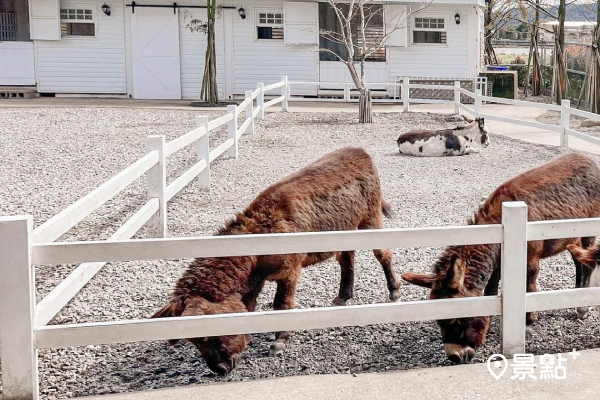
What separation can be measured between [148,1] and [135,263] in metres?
18.2

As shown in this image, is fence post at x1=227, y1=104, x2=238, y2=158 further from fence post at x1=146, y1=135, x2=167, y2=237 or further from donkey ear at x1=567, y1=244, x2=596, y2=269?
donkey ear at x1=567, y1=244, x2=596, y2=269

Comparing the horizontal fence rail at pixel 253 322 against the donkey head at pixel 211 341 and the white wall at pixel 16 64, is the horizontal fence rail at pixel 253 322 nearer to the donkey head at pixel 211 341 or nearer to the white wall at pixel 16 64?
the donkey head at pixel 211 341

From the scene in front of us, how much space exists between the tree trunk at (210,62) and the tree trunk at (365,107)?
4924 mm

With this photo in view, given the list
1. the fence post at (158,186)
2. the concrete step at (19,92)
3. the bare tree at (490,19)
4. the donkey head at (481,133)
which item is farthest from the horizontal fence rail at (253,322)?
the bare tree at (490,19)

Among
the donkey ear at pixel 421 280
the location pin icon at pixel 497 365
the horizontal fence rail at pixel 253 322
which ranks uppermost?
the donkey ear at pixel 421 280

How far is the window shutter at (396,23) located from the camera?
24.0 meters

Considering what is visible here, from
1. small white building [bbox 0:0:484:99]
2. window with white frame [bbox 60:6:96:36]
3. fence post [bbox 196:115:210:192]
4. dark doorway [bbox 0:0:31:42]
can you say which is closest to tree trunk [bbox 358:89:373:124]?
small white building [bbox 0:0:484:99]

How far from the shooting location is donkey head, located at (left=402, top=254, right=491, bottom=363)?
15.7 ft

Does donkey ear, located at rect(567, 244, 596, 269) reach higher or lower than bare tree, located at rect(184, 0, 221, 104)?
lower

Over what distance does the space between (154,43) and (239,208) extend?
15.6 metres

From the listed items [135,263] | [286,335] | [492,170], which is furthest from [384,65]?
[286,335]

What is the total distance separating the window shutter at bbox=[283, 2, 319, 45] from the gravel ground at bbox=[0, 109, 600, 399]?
4231 mm

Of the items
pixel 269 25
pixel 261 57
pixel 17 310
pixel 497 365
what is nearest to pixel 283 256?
pixel 497 365

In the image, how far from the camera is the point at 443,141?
14.3 metres
